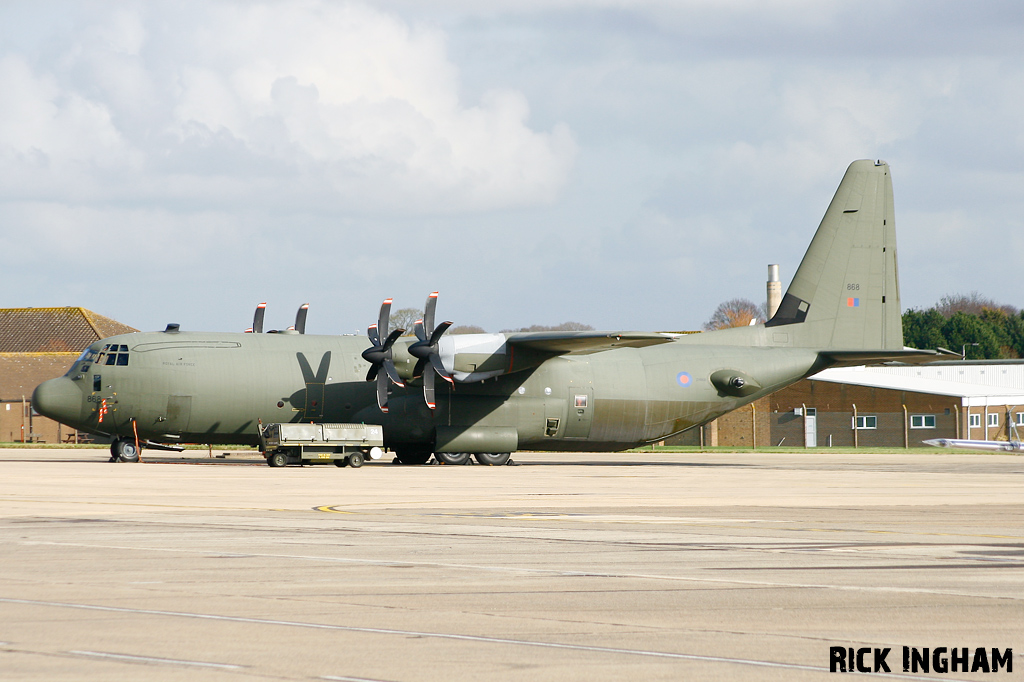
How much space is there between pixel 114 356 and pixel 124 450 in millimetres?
3546

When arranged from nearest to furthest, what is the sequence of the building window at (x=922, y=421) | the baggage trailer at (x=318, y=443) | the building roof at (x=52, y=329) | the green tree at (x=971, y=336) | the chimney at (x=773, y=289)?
the baggage trailer at (x=318, y=443), the building window at (x=922, y=421), the building roof at (x=52, y=329), the chimney at (x=773, y=289), the green tree at (x=971, y=336)

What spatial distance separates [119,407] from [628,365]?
18.3m

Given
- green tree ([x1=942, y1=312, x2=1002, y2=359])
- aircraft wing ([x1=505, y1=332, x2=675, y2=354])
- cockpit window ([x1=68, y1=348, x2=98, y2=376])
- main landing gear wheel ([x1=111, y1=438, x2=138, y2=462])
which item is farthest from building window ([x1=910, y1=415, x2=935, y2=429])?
green tree ([x1=942, y1=312, x2=1002, y2=359])

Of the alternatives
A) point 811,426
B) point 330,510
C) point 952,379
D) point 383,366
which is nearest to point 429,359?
point 383,366

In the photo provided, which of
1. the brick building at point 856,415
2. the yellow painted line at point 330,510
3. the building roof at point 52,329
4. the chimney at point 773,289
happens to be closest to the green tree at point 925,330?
the chimney at point 773,289

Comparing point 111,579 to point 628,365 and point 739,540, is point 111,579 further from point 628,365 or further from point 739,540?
point 628,365

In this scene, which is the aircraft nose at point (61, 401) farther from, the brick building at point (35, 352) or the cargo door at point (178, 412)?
the brick building at point (35, 352)

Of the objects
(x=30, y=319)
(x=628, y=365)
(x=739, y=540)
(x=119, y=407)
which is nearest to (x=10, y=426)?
(x=30, y=319)

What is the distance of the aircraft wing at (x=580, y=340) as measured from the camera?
125 ft

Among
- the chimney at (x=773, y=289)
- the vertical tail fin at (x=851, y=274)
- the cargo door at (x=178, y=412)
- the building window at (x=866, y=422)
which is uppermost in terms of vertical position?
the chimney at (x=773, y=289)

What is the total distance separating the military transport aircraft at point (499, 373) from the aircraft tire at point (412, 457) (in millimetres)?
62

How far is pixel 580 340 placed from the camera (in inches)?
1539

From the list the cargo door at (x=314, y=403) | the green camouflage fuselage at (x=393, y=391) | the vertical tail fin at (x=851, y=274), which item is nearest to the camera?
the green camouflage fuselage at (x=393, y=391)

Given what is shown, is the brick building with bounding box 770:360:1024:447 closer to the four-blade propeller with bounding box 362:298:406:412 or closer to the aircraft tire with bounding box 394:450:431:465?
the aircraft tire with bounding box 394:450:431:465
